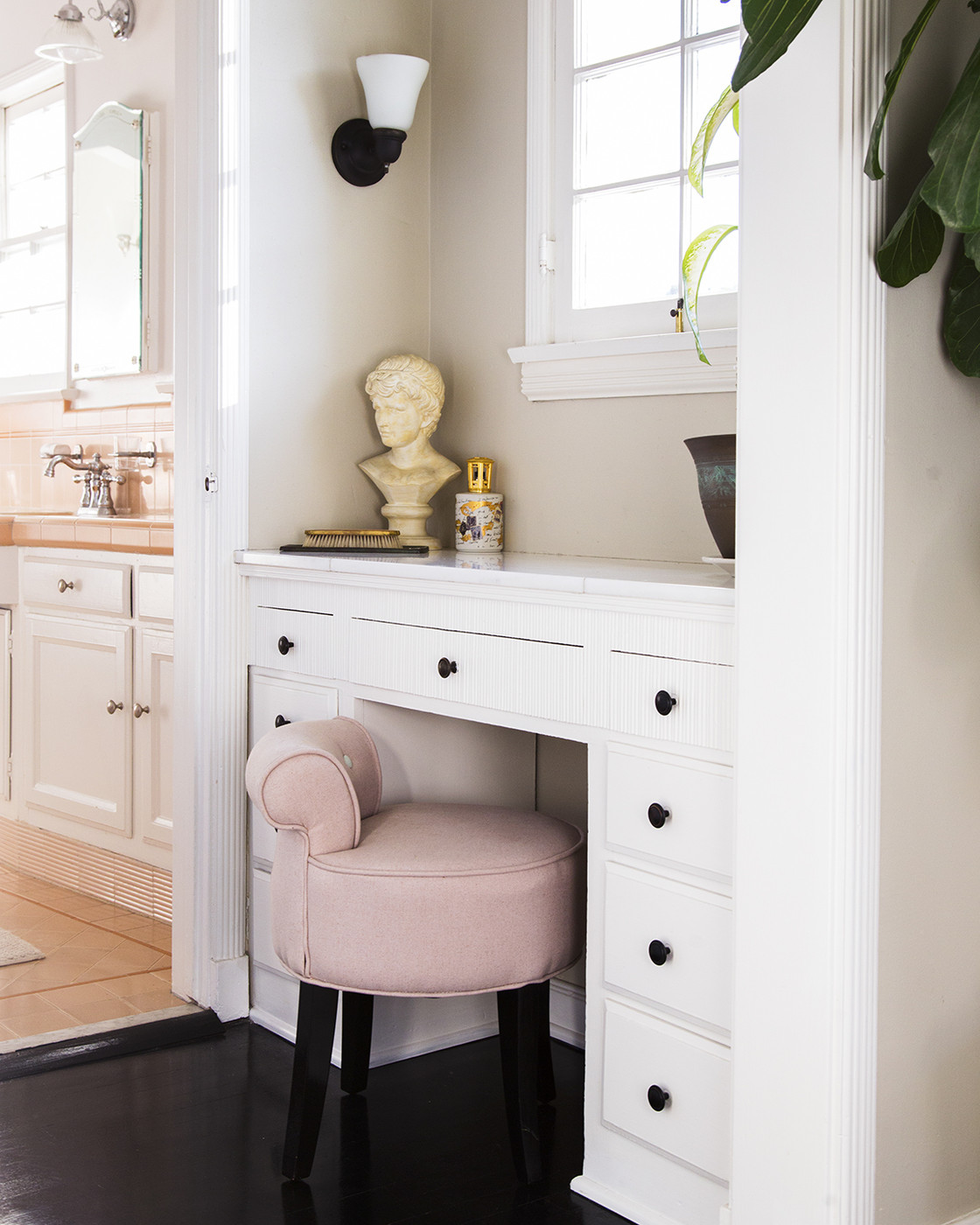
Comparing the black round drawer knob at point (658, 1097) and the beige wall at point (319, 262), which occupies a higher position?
the beige wall at point (319, 262)

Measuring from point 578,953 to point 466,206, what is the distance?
64.7 inches

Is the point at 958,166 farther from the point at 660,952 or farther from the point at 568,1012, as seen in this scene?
the point at 568,1012

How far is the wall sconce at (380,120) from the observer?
2.55 meters

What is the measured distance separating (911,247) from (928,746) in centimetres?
61

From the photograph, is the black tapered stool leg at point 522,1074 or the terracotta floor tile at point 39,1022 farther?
the terracotta floor tile at point 39,1022

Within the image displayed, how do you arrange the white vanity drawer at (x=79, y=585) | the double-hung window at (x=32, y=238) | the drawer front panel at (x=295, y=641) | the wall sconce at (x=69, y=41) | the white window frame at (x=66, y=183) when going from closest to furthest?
the drawer front panel at (x=295, y=641), the white vanity drawer at (x=79, y=585), the wall sconce at (x=69, y=41), the white window frame at (x=66, y=183), the double-hung window at (x=32, y=238)

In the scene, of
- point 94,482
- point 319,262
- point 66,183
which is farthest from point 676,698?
point 66,183

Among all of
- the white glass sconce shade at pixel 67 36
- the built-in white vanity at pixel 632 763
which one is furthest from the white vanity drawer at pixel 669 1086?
the white glass sconce shade at pixel 67 36

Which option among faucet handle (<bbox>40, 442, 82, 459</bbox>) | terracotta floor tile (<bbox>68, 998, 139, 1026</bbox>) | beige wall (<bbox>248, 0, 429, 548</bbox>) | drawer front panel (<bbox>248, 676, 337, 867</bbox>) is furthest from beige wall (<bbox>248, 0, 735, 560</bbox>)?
faucet handle (<bbox>40, 442, 82, 459</bbox>)

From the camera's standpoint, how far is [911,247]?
1.41 meters

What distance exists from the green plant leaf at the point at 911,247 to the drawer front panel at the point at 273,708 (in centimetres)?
133

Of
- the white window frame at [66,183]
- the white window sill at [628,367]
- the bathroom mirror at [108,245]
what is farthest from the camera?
the white window frame at [66,183]

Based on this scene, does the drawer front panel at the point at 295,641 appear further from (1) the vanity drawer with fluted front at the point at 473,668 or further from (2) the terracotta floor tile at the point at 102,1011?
(2) the terracotta floor tile at the point at 102,1011

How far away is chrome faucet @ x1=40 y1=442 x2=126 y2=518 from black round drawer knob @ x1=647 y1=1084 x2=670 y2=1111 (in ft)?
9.05
